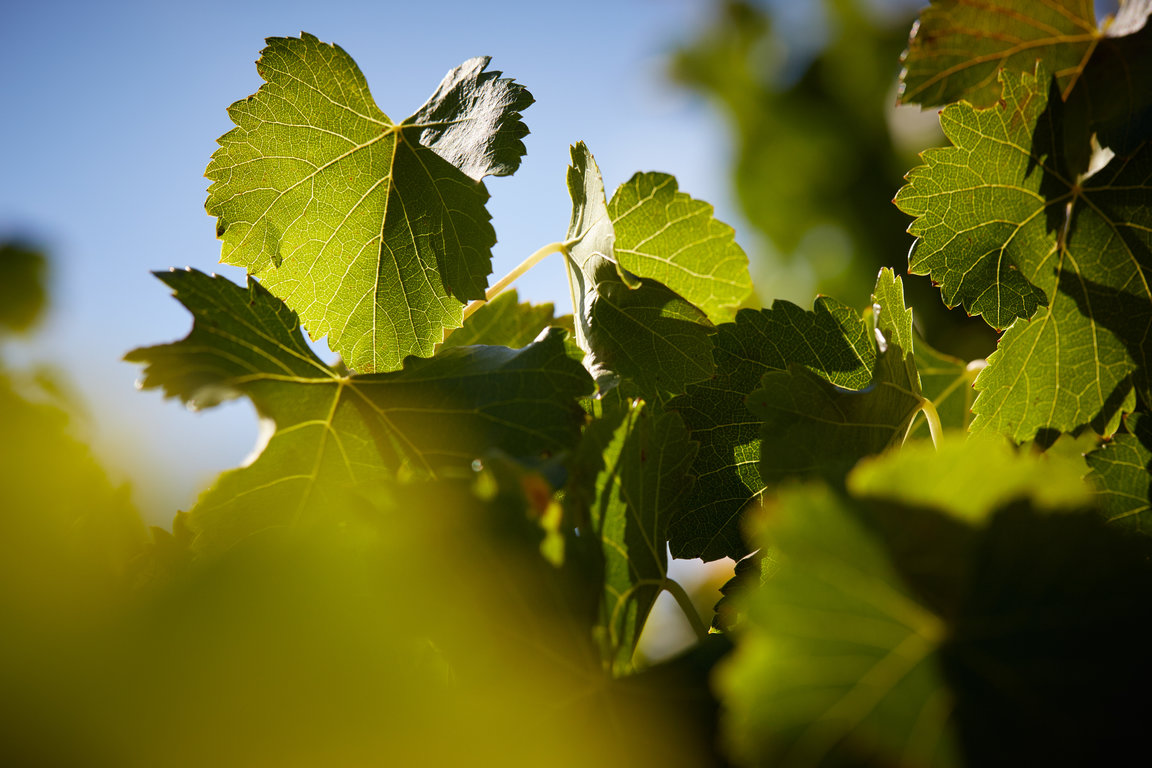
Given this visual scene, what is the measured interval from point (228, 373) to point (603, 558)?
283 mm

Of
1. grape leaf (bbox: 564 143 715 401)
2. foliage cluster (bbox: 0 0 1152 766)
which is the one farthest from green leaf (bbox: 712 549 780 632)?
grape leaf (bbox: 564 143 715 401)

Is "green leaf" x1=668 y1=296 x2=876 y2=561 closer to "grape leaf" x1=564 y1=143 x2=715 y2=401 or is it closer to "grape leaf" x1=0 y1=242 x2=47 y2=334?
"grape leaf" x1=564 y1=143 x2=715 y2=401

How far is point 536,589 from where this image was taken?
335 mm

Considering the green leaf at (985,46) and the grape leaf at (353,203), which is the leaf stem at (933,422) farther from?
the grape leaf at (353,203)

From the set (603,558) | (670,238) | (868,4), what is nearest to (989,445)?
(603,558)

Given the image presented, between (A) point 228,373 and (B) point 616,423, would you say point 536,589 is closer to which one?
(B) point 616,423

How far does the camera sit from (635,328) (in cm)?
56

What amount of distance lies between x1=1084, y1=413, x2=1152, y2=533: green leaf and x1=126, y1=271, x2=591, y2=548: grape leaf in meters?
0.33

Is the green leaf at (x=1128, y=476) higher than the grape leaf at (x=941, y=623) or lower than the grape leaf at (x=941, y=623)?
lower

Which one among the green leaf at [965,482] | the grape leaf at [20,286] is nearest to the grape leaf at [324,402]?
the green leaf at [965,482]

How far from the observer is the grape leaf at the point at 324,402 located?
46cm

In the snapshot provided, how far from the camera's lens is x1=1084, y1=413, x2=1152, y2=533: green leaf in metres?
0.46

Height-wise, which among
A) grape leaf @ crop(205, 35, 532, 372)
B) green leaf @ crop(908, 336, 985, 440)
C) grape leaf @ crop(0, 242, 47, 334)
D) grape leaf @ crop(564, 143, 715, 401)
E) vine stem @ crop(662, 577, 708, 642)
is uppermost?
grape leaf @ crop(0, 242, 47, 334)

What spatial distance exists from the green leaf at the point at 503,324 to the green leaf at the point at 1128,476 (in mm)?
431
